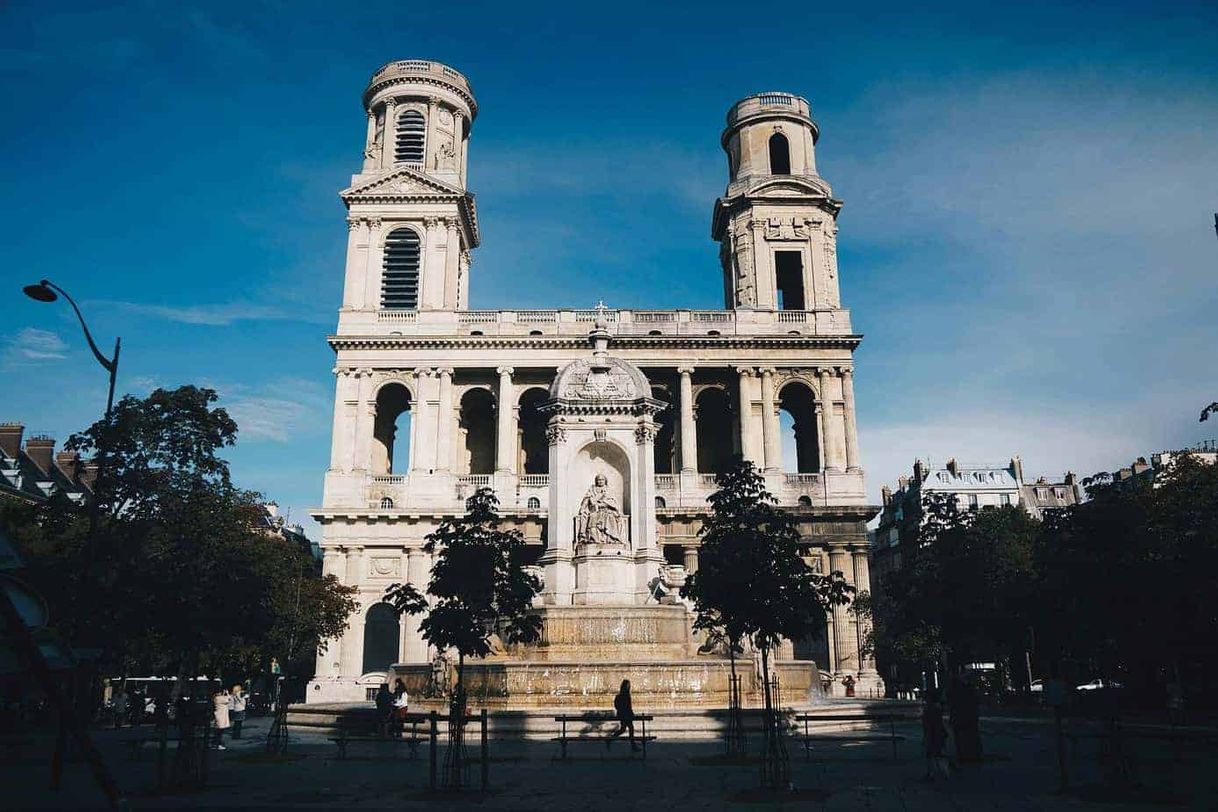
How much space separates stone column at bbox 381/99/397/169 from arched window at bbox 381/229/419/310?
184 inches

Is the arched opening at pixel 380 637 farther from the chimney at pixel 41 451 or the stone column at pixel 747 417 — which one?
the chimney at pixel 41 451

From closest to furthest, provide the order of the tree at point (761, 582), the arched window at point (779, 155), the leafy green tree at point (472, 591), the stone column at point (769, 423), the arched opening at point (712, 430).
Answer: the tree at point (761, 582)
the leafy green tree at point (472, 591)
the stone column at point (769, 423)
the arched window at point (779, 155)
the arched opening at point (712, 430)

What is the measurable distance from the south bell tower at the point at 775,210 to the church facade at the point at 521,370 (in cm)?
12

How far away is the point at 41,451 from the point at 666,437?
142ft

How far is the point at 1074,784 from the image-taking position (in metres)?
14.0

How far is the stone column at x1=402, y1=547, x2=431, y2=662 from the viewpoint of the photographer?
46.3 meters

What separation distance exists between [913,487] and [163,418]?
76362 mm

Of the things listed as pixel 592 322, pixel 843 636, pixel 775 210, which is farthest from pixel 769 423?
pixel 775 210

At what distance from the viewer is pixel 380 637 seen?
51.7m

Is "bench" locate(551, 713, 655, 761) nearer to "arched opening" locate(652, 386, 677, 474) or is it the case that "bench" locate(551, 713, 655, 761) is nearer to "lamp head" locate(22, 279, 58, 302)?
"lamp head" locate(22, 279, 58, 302)

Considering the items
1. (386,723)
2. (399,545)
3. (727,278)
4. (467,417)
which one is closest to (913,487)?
(727,278)

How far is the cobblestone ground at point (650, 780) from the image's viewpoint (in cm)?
1235

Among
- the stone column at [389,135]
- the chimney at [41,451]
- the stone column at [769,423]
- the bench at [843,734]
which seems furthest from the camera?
the chimney at [41,451]

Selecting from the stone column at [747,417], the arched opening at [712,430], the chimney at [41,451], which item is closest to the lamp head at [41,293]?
the stone column at [747,417]
